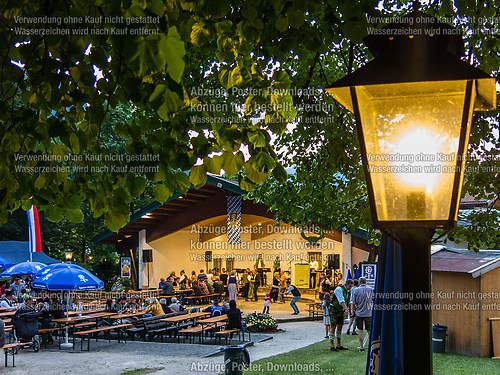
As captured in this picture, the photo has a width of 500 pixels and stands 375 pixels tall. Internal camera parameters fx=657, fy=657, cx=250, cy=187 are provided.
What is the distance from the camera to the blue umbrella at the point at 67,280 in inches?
690

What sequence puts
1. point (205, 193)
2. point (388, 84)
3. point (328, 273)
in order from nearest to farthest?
point (388, 84) → point (205, 193) → point (328, 273)

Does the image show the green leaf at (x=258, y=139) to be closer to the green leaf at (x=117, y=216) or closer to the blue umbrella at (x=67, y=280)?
the green leaf at (x=117, y=216)

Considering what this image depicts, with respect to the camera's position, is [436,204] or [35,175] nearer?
[436,204]

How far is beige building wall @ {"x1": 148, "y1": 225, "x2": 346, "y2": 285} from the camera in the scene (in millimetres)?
34572

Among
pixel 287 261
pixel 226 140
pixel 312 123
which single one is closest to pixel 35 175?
pixel 226 140

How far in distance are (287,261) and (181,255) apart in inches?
232

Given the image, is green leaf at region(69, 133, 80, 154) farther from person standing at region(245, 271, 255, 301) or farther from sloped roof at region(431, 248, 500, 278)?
person standing at region(245, 271, 255, 301)

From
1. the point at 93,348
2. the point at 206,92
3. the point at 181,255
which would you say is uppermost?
the point at 206,92

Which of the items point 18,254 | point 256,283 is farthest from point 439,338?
point 18,254

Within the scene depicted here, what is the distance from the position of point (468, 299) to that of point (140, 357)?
796 cm

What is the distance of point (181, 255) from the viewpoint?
36.3 m

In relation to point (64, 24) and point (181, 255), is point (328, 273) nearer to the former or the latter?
point (181, 255)

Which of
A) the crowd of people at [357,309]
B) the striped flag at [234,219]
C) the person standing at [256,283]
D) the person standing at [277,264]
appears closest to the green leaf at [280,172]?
the crowd of people at [357,309]

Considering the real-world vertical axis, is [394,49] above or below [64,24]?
Result: below
